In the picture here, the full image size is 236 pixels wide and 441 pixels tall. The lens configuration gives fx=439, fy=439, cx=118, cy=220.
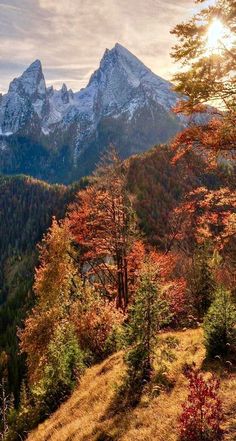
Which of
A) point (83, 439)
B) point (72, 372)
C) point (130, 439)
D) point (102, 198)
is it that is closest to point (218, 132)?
point (130, 439)

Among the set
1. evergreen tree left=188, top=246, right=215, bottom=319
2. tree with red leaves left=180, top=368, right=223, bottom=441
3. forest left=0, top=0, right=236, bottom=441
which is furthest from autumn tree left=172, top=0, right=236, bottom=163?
evergreen tree left=188, top=246, right=215, bottom=319

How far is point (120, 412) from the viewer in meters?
19.0

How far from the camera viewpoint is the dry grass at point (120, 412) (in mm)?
16016

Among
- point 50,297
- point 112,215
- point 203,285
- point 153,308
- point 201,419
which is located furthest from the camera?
point 50,297

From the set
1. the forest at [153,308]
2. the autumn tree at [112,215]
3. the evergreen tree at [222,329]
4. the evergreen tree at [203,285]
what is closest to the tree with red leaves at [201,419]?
the forest at [153,308]

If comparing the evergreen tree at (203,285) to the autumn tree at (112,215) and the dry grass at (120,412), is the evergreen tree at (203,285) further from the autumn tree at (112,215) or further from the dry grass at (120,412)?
the dry grass at (120,412)

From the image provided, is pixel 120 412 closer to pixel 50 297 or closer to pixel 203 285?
pixel 203 285

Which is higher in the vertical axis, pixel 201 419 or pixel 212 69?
pixel 212 69

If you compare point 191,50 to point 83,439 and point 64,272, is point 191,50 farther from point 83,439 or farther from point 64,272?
point 64,272

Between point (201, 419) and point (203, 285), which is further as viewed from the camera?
point (203, 285)

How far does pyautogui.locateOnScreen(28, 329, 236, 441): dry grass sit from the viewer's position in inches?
631

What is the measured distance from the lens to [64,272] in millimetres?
45031

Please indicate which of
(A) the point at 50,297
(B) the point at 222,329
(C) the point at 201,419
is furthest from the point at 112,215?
(C) the point at 201,419

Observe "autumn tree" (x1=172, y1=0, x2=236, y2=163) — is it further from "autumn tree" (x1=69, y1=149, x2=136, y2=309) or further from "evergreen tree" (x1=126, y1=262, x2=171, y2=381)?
"autumn tree" (x1=69, y1=149, x2=136, y2=309)
